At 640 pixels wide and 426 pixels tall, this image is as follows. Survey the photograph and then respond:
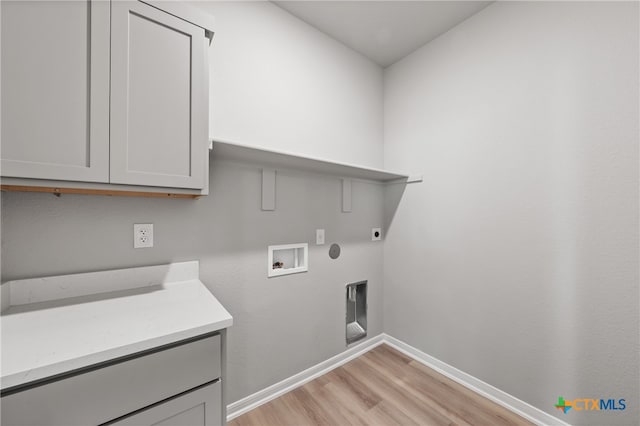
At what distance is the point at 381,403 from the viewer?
1581mm

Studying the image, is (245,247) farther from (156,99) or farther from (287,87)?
(287,87)

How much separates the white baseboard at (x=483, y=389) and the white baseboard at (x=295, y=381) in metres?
0.33

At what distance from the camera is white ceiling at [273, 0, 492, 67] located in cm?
166

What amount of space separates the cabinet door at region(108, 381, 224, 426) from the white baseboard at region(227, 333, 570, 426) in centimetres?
76

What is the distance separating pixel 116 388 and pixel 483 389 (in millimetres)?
2087

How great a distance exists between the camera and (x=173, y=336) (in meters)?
0.76

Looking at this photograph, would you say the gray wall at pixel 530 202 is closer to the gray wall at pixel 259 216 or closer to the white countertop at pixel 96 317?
the gray wall at pixel 259 216

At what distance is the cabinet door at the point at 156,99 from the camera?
3.01ft

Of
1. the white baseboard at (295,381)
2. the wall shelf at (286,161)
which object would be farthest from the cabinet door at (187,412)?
the wall shelf at (286,161)

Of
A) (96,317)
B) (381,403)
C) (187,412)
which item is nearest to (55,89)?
(96,317)

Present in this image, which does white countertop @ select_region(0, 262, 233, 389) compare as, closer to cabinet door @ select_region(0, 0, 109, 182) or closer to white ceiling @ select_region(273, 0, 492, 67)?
cabinet door @ select_region(0, 0, 109, 182)

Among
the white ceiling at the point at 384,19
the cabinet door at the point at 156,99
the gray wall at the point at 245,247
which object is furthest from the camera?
the white ceiling at the point at 384,19

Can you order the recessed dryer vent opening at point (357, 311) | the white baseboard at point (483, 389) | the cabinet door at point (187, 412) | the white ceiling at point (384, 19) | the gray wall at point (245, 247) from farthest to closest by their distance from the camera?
the recessed dryer vent opening at point (357, 311)
the white ceiling at point (384, 19)
the white baseboard at point (483, 389)
the gray wall at point (245, 247)
the cabinet door at point (187, 412)

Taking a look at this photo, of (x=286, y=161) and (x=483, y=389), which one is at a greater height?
(x=286, y=161)
